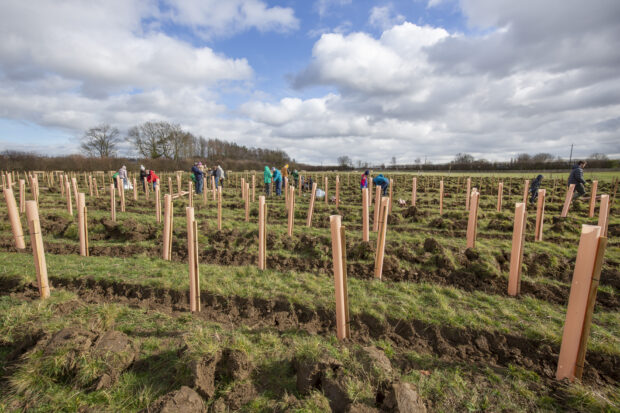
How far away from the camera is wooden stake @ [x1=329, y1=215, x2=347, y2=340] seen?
290cm

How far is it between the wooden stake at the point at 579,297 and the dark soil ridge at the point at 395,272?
6.44ft

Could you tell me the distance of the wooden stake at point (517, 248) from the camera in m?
4.13

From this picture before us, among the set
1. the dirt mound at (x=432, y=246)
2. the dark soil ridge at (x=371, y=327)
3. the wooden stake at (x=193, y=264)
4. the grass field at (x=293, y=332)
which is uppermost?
the wooden stake at (x=193, y=264)

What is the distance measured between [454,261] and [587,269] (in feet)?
10.3

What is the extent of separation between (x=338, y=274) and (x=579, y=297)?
6.82ft

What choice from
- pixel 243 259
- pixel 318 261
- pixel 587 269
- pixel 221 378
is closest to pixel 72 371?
pixel 221 378

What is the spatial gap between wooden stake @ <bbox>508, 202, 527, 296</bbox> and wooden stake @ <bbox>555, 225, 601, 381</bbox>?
5.90 ft

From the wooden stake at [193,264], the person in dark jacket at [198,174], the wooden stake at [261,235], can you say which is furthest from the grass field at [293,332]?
the person in dark jacket at [198,174]

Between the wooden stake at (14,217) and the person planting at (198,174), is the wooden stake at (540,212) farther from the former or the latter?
the person planting at (198,174)

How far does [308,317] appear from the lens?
3676 mm

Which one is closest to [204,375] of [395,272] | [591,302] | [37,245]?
[37,245]

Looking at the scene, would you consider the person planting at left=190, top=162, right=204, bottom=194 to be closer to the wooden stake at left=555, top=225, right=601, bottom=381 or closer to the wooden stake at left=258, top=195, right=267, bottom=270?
the wooden stake at left=258, top=195, right=267, bottom=270

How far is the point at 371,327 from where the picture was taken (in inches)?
138

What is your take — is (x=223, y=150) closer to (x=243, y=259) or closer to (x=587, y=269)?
(x=243, y=259)
